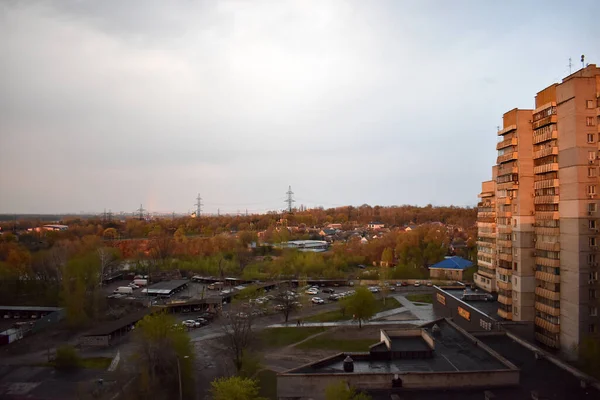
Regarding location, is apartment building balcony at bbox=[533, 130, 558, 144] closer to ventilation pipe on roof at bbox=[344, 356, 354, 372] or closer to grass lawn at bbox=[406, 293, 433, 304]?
ventilation pipe on roof at bbox=[344, 356, 354, 372]

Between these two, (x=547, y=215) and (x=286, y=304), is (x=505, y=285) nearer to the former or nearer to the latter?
(x=547, y=215)

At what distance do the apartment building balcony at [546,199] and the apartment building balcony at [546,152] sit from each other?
5.06ft

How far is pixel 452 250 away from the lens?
160 feet

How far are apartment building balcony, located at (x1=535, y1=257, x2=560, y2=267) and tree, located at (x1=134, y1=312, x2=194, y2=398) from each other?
13194 mm

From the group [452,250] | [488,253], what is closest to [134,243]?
[452,250]

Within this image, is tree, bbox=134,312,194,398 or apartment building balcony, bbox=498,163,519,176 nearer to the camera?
tree, bbox=134,312,194,398

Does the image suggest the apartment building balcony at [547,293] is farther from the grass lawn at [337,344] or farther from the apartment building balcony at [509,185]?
the grass lawn at [337,344]

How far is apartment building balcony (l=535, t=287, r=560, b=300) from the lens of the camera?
14938 millimetres

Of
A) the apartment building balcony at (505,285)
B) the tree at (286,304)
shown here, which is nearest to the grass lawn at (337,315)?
the tree at (286,304)

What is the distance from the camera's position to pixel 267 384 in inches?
560

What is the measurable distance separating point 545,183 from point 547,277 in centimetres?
346

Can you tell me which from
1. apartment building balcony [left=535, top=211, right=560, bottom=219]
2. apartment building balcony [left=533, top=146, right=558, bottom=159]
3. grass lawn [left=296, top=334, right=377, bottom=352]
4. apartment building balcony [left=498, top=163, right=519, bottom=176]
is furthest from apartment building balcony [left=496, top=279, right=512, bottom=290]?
grass lawn [left=296, top=334, right=377, bottom=352]

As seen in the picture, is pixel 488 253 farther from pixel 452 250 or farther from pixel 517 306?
pixel 452 250

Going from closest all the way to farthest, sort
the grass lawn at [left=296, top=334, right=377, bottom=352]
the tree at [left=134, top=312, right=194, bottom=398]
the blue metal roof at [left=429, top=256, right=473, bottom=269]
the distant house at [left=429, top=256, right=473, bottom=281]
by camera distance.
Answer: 1. the tree at [left=134, top=312, right=194, bottom=398]
2. the grass lawn at [left=296, top=334, right=377, bottom=352]
3. the distant house at [left=429, top=256, right=473, bottom=281]
4. the blue metal roof at [left=429, top=256, right=473, bottom=269]
